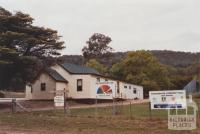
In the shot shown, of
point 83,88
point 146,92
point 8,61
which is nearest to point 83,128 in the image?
point 8,61

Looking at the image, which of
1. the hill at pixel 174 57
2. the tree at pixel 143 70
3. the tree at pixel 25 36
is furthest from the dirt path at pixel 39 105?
the hill at pixel 174 57

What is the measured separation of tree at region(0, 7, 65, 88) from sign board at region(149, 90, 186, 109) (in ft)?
58.4

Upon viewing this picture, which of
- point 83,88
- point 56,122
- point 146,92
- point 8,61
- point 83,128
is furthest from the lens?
point 146,92

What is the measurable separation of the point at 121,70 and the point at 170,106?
185 ft

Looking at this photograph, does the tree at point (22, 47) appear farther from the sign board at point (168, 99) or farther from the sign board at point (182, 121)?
the sign board at point (182, 121)

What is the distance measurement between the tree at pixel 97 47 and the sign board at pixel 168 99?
8193 cm

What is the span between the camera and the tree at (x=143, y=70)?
275 ft

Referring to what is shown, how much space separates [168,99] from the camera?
1213 inches

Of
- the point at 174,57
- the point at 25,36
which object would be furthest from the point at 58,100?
the point at 174,57

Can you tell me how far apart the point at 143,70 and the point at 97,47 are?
31.5 meters

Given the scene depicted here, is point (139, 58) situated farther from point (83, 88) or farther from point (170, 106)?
point (170, 106)

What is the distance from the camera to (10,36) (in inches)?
1857

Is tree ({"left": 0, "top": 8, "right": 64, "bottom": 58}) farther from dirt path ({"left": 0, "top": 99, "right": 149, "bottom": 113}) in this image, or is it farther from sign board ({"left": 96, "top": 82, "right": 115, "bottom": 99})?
sign board ({"left": 96, "top": 82, "right": 115, "bottom": 99})

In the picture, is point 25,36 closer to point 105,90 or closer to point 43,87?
point 43,87
